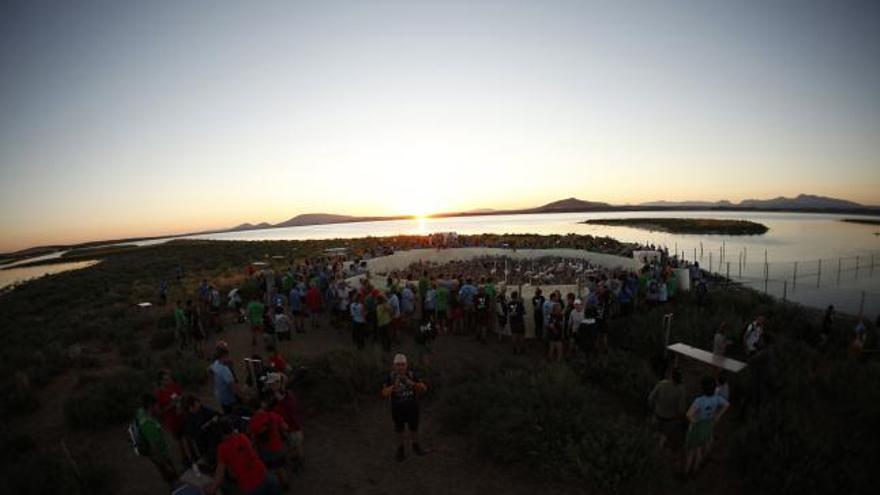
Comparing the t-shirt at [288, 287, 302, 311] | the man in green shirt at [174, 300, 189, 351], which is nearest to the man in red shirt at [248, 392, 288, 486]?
the t-shirt at [288, 287, 302, 311]

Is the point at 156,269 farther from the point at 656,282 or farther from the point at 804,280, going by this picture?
the point at 804,280

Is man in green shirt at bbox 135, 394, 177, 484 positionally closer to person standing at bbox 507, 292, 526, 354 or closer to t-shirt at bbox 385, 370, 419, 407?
t-shirt at bbox 385, 370, 419, 407

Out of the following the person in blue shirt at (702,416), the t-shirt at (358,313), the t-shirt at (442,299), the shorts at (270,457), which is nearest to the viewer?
the shorts at (270,457)

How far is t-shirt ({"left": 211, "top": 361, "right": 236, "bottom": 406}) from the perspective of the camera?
6.90 metres

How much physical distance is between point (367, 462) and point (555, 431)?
10.2ft

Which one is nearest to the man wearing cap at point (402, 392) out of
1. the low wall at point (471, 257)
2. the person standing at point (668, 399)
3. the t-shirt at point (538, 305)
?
the person standing at point (668, 399)

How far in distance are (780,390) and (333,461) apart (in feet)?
28.4

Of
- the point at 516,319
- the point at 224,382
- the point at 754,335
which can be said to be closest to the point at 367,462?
the point at 224,382

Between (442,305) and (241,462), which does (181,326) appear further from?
(241,462)

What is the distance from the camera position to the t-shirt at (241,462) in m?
4.34

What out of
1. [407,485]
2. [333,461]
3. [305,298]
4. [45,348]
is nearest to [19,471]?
[333,461]

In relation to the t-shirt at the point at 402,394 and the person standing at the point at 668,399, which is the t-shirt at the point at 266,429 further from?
the person standing at the point at 668,399

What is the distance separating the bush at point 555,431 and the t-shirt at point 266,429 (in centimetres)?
334

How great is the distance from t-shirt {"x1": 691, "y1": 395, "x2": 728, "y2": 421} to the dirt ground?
1144mm
